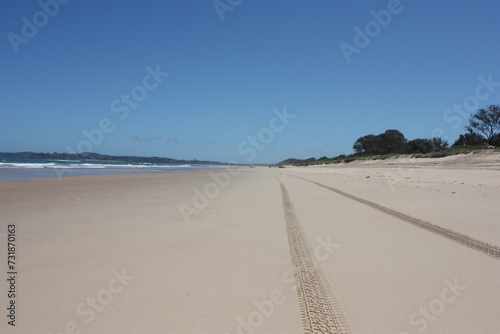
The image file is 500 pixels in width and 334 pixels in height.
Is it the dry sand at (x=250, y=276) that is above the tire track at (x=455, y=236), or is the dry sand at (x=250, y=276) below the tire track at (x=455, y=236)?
above

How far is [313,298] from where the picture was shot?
8.49 ft

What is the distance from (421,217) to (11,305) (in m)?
6.15

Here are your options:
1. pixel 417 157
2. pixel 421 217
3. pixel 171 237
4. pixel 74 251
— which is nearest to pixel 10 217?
pixel 74 251

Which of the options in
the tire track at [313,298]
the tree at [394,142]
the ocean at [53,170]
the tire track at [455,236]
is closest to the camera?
the tire track at [313,298]

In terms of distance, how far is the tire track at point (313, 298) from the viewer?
220 cm

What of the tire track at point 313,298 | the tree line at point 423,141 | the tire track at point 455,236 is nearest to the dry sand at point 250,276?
the tire track at point 313,298

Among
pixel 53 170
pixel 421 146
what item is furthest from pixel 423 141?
pixel 53 170

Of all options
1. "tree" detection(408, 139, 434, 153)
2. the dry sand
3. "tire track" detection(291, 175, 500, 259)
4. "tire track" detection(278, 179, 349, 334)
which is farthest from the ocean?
"tree" detection(408, 139, 434, 153)

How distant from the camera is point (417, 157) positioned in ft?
105

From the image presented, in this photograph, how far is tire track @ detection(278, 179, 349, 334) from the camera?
7.22 ft

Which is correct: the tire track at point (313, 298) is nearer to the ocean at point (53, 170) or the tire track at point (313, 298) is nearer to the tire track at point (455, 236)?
the tire track at point (455, 236)

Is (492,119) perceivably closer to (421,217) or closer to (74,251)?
(421,217)

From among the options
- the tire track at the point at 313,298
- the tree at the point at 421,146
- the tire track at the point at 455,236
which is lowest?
the tire track at the point at 455,236

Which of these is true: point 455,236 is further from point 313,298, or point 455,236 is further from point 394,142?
point 394,142
